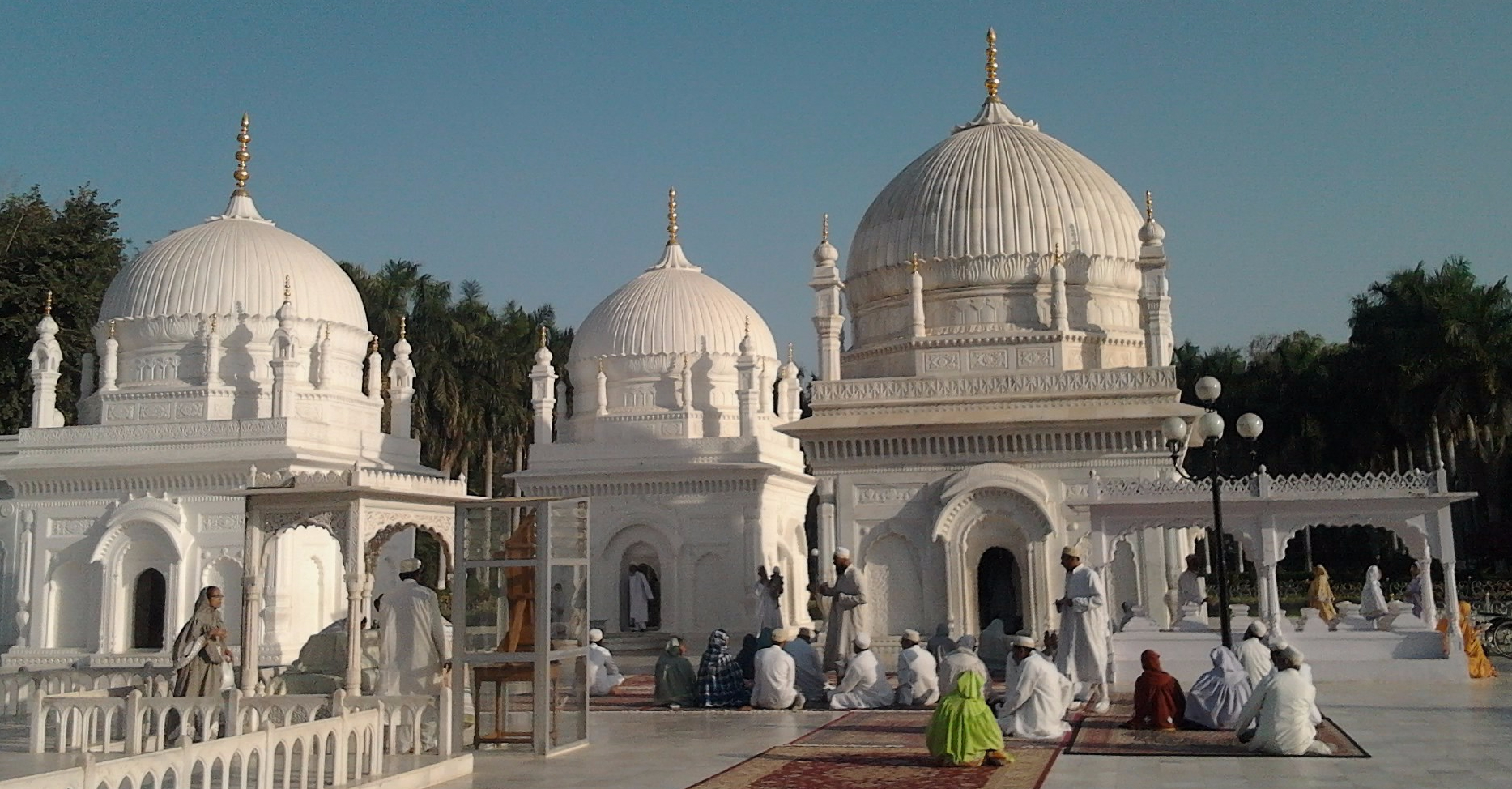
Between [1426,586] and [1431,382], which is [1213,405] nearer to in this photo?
[1431,382]

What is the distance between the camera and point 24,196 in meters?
38.8

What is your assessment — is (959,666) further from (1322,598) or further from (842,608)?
(1322,598)

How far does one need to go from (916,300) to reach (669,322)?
1061 centimetres

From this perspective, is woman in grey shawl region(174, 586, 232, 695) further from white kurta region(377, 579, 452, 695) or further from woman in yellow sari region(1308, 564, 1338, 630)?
woman in yellow sari region(1308, 564, 1338, 630)

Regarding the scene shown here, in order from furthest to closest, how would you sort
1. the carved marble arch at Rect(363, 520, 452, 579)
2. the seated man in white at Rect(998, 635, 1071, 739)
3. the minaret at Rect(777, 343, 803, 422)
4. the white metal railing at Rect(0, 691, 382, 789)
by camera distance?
the minaret at Rect(777, 343, 803, 422), the carved marble arch at Rect(363, 520, 452, 579), the seated man in white at Rect(998, 635, 1071, 739), the white metal railing at Rect(0, 691, 382, 789)

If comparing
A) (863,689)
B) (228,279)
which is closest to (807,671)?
(863,689)

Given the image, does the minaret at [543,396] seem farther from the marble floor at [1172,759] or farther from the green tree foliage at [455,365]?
the marble floor at [1172,759]

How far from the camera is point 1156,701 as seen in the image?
13.1m

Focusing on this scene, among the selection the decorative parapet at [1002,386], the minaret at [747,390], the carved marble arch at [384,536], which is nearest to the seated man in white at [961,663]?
the carved marble arch at [384,536]

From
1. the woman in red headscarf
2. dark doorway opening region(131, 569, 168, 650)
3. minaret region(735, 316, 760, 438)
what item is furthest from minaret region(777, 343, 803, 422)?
the woman in red headscarf

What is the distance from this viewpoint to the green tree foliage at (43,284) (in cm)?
3509

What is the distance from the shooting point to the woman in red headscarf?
1303 cm

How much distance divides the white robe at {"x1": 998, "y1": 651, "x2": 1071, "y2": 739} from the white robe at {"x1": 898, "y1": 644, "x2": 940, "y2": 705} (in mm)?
3118

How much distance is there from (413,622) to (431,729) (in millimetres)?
1190
